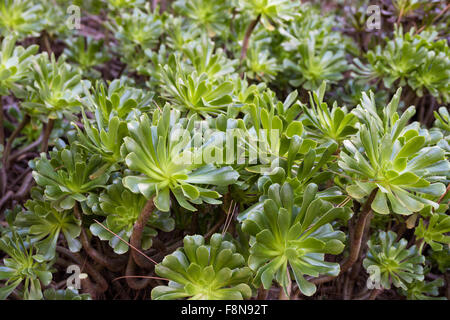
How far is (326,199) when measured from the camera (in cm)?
97

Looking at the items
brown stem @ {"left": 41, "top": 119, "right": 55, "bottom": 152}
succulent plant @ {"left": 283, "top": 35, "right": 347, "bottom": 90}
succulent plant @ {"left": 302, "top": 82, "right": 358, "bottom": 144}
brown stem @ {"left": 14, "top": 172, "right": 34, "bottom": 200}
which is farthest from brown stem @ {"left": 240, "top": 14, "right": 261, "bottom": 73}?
brown stem @ {"left": 14, "top": 172, "right": 34, "bottom": 200}

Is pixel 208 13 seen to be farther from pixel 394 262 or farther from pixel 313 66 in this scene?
pixel 394 262

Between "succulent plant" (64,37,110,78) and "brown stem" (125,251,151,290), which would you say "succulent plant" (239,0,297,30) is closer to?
"succulent plant" (64,37,110,78)

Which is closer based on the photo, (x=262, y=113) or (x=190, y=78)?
(x=262, y=113)

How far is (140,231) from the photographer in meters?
0.99

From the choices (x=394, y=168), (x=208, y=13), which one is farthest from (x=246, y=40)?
(x=394, y=168)

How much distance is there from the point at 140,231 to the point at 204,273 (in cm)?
20

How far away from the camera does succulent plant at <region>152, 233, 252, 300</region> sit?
91 centimetres

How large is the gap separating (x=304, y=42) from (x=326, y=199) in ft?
2.86

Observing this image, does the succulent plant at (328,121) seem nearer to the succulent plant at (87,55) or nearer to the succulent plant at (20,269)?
the succulent plant at (20,269)

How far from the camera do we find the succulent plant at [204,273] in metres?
0.91

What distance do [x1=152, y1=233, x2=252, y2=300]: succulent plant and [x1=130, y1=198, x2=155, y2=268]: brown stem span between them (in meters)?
0.11
